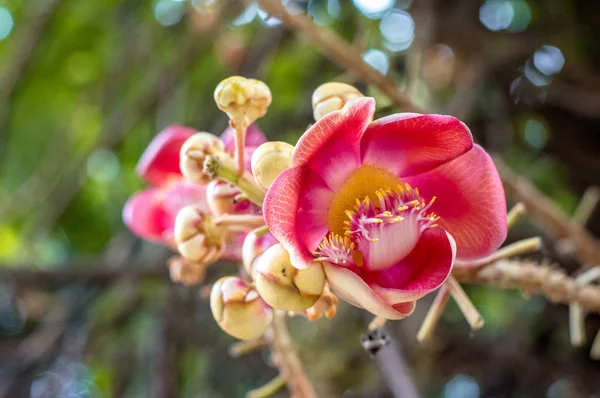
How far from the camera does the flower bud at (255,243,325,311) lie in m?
0.36

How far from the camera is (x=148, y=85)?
158 centimetres

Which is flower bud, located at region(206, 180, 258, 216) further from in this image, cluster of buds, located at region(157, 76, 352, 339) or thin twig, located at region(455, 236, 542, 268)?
thin twig, located at region(455, 236, 542, 268)

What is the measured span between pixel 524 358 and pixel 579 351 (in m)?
0.12

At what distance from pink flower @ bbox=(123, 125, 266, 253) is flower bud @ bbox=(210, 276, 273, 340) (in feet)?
0.51

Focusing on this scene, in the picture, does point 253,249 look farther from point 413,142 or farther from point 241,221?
point 413,142

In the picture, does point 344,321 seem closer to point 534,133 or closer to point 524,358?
point 524,358

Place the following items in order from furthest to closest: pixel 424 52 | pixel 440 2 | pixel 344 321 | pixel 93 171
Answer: pixel 93 171 → pixel 344 321 → pixel 440 2 → pixel 424 52

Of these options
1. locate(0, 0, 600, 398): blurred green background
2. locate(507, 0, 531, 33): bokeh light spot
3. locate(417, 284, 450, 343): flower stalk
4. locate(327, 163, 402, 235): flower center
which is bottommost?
locate(0, 0, 600, 398): blurred green background

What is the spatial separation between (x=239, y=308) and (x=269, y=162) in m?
0.10

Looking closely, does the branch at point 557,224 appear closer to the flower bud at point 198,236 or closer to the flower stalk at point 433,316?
the flower stalk at point 433,316

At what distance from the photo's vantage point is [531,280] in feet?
1.55

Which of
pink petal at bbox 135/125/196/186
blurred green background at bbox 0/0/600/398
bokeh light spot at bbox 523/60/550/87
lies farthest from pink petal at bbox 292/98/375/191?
bokeh light spot at bbox 523/60/550/87

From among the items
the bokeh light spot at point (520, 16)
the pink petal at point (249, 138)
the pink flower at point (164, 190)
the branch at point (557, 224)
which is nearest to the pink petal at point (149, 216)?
the pink flower at point (164, 190)

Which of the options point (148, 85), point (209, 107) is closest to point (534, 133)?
point (209, 107)
